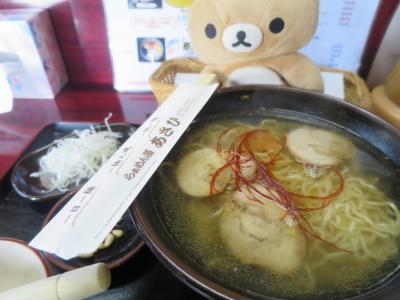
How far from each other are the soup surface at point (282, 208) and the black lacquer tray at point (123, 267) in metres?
0.27

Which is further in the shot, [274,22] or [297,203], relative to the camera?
[274,22]

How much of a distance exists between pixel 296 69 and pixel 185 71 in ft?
2.14

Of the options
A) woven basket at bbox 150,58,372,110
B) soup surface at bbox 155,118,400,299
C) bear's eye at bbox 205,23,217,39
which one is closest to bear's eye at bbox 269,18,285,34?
bear's eye at bbox 205,23,217,39

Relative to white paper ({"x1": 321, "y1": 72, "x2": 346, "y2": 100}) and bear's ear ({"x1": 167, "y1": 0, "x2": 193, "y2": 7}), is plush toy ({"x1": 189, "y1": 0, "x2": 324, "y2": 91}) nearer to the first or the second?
white paper ({"x1": 321, "y1": 72, "x2": 346, "y2": 100})

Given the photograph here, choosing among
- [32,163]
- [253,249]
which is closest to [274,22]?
[253,249]

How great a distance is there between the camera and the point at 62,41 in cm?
189

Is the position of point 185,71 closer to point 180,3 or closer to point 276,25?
point 180,3

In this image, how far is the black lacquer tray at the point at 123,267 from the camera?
1.03 m

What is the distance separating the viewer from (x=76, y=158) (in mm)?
1514

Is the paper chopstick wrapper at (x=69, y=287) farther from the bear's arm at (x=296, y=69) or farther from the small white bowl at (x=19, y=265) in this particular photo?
the bear's arm at (x=296, y=69)

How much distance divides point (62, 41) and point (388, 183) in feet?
6.13

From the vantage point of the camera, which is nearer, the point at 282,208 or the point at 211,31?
the point at 282,208

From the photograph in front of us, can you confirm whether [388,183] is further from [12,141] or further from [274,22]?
[12,141]

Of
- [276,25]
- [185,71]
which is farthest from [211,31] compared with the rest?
[185,71]
